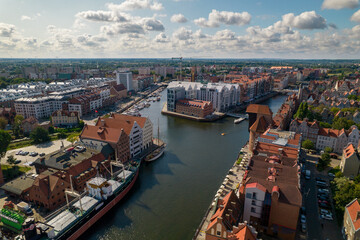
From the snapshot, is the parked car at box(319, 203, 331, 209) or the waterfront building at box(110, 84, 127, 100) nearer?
the parked car at box(319, 203, 331, 209)

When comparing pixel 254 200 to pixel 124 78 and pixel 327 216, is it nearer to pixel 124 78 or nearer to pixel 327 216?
pixel 327 216

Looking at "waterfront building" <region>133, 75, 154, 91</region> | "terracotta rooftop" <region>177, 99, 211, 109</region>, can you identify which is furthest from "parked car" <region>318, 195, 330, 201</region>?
"waterfront building" <region>133, 75, 154, 91</region>

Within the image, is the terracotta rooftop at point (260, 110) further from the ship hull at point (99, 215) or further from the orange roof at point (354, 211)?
the ship hull at point (99, 215)

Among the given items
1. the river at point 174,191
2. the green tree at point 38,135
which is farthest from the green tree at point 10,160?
the river at point 174,191

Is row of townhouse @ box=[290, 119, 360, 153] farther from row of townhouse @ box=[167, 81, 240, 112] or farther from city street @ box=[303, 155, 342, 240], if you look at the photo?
row of townhouse @ box=[167, 81, 240, 112]

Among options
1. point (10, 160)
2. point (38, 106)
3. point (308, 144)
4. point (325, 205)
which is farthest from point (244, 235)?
point (38, 106)

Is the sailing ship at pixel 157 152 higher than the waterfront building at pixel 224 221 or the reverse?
the reverse
